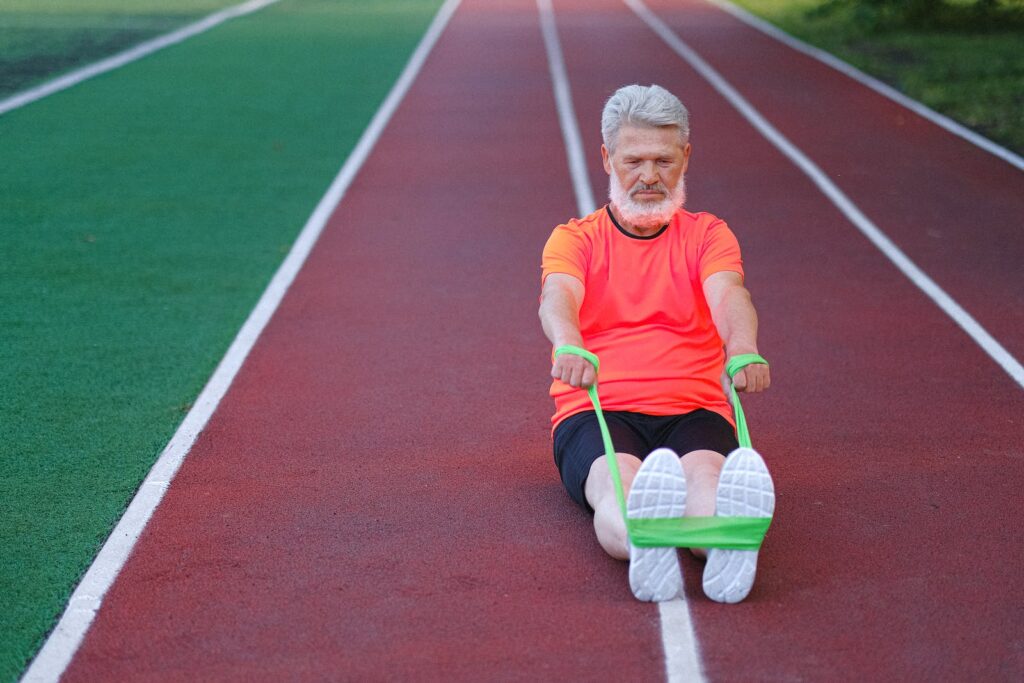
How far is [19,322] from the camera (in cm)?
743

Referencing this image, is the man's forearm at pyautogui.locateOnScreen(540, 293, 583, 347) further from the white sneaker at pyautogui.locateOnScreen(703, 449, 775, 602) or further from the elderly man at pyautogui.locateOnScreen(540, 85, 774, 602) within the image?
the white sneaker at pyautogui.locateOnScreen(703, 449, 775, 602)

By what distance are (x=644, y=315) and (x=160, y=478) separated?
2.12 m

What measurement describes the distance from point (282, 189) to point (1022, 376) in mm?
6714

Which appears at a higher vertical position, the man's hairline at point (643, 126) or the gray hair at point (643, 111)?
the gray hair at point (643, 111)

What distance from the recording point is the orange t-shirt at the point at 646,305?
4.72 metres

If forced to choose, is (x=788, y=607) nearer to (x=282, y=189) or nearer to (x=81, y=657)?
(x=81, y=657)

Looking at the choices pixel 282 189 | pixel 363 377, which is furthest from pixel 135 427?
pixel 282 189

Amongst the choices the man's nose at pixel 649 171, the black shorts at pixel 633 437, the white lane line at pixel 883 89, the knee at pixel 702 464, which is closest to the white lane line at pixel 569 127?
the white lane line at pixel 883 89

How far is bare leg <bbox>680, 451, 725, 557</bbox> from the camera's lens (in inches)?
165

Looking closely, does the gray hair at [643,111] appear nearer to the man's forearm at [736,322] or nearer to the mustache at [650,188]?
the mustache at [650,188]

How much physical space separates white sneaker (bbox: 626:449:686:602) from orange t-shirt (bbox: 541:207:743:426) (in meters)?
0.78

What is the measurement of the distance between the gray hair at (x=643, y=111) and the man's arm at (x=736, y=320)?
20.4 inches

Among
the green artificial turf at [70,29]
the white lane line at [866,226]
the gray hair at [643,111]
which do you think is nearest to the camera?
the gray hair at [643,111]

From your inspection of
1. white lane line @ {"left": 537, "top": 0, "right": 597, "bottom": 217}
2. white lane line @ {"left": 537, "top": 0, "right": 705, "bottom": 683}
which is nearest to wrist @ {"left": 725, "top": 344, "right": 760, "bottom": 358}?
white lane line @ {"left": 537, "top": 0, "right": 705, "bottom": 683}
